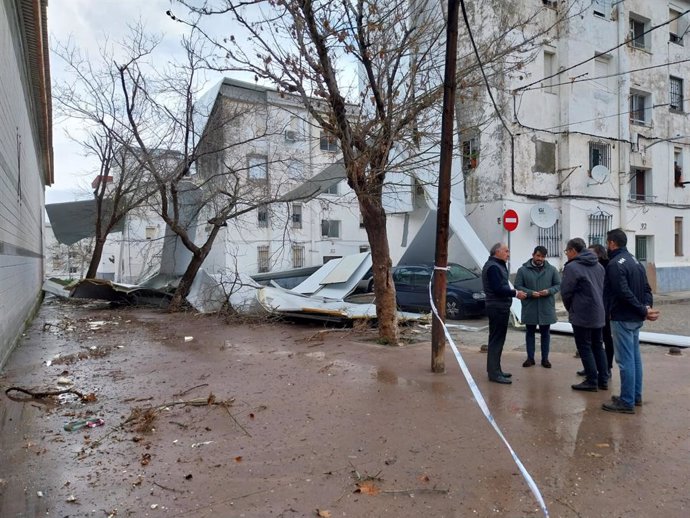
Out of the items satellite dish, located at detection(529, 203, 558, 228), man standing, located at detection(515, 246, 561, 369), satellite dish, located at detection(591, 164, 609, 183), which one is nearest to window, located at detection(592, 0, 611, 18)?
satellite dish, located at detection(591, 164, 609, 183)

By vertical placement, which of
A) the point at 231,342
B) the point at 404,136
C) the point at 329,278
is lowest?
the point at 231,342

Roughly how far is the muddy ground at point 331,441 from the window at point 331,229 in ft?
69.5

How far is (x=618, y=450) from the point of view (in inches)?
157

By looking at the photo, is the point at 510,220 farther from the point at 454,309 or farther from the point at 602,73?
the point at 602,73

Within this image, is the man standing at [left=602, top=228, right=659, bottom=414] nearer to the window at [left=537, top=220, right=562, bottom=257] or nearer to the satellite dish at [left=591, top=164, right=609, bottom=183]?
the window at [left=537, top=220, right=562, bottom=257]

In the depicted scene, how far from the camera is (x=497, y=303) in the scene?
5859 mm

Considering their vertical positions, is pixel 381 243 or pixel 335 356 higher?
pixel 381 243

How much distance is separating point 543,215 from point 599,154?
459 cm

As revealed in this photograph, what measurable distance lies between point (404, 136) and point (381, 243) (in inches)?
69.8

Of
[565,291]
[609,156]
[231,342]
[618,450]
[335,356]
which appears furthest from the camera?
[609,156]

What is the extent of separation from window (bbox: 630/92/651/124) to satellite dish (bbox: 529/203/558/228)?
24.8 ft

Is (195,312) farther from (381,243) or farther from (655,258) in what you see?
(655,258)

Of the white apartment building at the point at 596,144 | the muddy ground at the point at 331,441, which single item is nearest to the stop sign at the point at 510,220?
the white apartment building at the point at 596,144

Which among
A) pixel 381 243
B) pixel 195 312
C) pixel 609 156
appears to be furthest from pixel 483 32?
pixel 195 312
